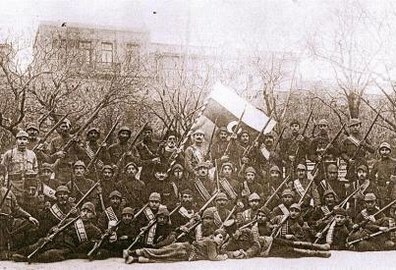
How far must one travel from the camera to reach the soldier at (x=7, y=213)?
436 centimetres

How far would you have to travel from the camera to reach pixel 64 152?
179 inches

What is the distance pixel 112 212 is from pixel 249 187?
1167 mm

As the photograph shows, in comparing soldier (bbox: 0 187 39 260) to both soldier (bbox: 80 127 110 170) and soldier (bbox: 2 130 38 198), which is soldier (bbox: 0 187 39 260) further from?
soldier (bbox: 80 127 110 170)

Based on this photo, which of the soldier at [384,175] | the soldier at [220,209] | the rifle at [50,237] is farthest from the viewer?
the soldier at [384,175]

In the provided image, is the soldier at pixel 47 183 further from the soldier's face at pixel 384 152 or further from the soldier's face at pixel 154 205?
the soldier's face at pixel 384 152

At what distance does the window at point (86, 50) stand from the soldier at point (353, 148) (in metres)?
2.33

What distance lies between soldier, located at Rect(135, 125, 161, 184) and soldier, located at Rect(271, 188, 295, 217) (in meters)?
1.10

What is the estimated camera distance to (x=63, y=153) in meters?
4.54

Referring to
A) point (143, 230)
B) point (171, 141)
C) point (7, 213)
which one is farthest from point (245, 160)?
point (7, 213)

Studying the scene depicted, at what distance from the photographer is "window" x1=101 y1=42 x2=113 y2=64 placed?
4.54 meters

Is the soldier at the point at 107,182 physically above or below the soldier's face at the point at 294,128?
below

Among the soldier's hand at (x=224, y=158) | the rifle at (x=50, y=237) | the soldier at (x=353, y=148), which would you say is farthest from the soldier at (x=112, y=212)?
the soldier at (x=353, y=148)

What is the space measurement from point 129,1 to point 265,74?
129 cm

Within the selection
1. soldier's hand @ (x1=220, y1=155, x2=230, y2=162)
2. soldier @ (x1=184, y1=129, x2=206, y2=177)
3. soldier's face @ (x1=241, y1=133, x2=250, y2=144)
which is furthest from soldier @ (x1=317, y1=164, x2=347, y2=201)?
soldier @ (x1=184, y1=129, x2=206, y2=177)
